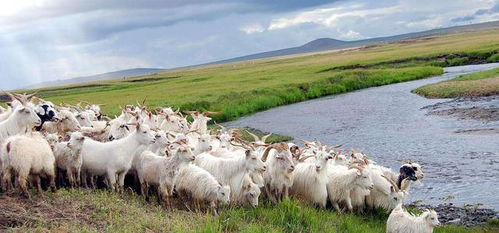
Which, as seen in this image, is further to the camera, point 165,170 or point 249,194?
point 249,194

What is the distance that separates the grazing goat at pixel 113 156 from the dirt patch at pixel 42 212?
1.58 meters

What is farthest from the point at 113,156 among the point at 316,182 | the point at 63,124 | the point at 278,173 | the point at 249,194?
the point at 316,182

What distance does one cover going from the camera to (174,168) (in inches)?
400

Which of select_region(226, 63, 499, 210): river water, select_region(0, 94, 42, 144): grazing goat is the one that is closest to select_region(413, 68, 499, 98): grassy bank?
select_region(226, 63, 499, 210): river water

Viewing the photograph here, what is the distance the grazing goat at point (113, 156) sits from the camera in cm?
1050

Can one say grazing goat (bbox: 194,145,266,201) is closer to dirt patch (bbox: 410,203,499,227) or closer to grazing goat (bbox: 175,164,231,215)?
grazing goat (bbox: 175,164,231,215)

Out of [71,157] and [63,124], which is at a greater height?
[63,124]

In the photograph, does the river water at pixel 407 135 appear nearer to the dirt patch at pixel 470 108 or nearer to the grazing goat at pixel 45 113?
the dirt patch at pixel 470 108

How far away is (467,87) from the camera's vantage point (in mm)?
31688

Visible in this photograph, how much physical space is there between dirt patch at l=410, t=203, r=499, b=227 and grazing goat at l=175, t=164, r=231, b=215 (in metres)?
5.07

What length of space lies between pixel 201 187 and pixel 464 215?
6046mm

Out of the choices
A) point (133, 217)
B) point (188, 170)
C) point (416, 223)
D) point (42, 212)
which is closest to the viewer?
point (42, 212)

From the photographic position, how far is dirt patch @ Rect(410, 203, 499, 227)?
1171 cm

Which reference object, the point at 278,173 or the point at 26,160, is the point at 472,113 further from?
the point at 26,160
